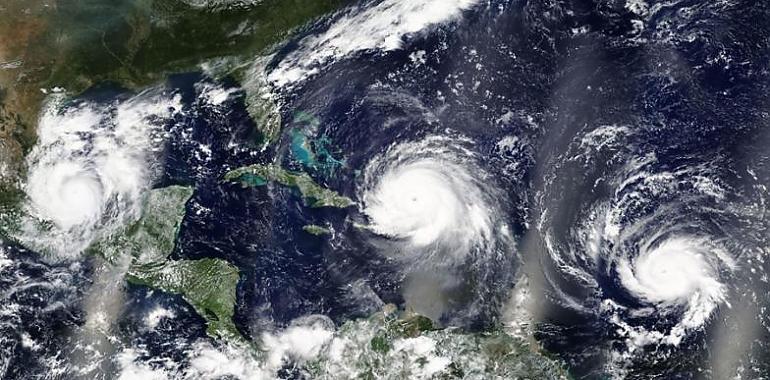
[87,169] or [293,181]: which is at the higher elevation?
[293,181]

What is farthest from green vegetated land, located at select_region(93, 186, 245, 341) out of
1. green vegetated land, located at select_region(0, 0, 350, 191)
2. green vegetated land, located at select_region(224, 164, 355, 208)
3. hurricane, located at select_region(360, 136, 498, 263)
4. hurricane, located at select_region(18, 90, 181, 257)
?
hurricane, located at select_region(360, 136, 498, 263)

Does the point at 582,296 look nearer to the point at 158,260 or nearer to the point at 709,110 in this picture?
the point at 709,110

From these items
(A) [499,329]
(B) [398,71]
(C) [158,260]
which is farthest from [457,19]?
(C) [158,260]

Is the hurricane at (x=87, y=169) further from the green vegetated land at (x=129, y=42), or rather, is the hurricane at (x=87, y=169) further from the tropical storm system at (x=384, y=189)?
the green vegetated land at (x=129, y=42)

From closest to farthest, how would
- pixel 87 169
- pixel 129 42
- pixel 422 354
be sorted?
pixel 422 354, pixel 87 169, pixel 129 42

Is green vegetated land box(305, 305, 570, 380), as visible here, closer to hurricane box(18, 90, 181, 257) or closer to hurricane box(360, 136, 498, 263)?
hurricane box(360, 136, 498, 263)

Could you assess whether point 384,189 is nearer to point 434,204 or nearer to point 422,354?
point 434,204

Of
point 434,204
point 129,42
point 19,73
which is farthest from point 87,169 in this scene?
point 434,204

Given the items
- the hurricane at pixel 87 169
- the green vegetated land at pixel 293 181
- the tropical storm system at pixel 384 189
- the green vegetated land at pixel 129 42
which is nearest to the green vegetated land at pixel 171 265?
the tropical storm system at pixel 384 189
